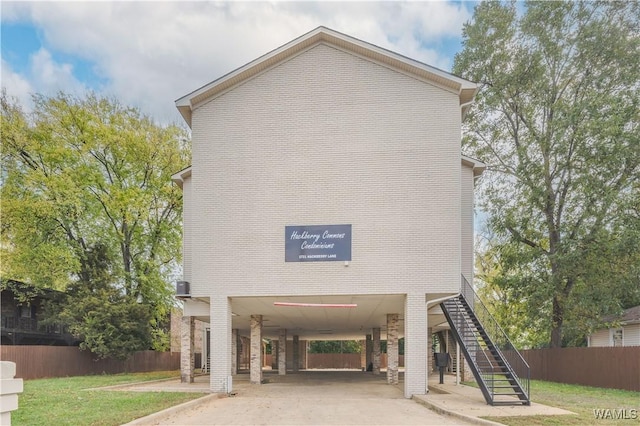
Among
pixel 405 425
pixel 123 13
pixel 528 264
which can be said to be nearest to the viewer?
pixel 405 425

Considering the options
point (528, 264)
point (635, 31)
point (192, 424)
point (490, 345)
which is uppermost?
point (635, 31)

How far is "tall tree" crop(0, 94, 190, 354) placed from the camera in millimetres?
27172

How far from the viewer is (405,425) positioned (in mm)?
10469

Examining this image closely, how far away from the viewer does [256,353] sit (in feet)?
68.7

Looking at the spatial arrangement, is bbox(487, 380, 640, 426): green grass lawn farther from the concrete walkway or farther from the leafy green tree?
the leafy green tree

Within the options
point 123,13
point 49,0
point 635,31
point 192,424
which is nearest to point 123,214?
point 123,13

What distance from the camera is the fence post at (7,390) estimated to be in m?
4.69

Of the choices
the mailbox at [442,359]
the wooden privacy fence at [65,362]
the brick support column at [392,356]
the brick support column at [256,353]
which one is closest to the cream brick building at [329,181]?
the mailbox at [442,359]

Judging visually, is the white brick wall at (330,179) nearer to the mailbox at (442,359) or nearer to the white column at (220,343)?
the white column at (220,343)

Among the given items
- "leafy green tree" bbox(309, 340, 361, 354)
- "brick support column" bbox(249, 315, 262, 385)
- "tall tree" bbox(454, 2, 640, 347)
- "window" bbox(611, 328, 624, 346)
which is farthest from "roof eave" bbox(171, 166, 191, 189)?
"leafy green tree" bbox(309, 340, 361, 354)

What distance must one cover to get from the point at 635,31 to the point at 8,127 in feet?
103

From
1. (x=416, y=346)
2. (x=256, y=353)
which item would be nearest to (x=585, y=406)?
(x=416, y=346)

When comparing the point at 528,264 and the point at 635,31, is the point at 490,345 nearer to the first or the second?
the point at 528,264

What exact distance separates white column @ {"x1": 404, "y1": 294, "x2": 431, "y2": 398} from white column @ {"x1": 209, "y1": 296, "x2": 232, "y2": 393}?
18.8ft
